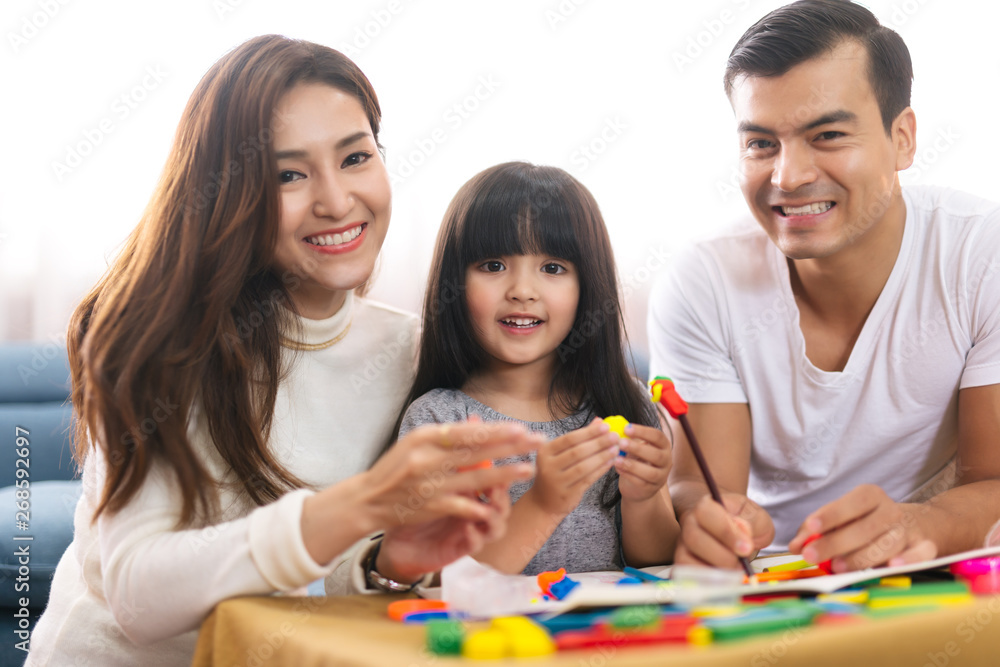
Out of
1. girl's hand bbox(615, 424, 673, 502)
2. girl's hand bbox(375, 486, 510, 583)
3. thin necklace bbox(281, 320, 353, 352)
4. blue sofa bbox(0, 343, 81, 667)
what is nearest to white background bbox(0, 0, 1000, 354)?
blue sofa bbox(0, 343, 81, 667)

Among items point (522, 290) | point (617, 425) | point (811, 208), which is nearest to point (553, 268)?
point (522, 290)

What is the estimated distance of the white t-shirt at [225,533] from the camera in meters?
0.81

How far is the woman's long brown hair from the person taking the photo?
94 cm

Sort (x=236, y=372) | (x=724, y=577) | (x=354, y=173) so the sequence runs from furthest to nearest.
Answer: (x=354, y=173) → (x=236, y=372) → (x=724, y=577)

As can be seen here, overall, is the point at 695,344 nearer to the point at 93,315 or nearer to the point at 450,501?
the point at 450,501

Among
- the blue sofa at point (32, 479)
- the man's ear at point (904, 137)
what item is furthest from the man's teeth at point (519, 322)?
the blue sofa at point (32, 479)

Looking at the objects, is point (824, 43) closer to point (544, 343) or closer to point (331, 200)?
point (544, 343)

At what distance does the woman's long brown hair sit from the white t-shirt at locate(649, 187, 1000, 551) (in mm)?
745

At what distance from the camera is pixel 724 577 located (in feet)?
2.52

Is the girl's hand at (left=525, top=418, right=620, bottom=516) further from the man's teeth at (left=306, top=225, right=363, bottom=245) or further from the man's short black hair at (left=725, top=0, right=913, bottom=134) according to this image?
the man's short black hair at (left=725, top=0, right=913, bottom=134)

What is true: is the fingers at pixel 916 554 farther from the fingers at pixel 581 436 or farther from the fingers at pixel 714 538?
the fingers at pixel 581 436

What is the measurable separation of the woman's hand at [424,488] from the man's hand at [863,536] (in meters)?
0.39

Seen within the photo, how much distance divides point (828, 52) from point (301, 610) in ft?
3.74

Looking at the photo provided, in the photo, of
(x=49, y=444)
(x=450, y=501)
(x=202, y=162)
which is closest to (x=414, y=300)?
(x=49, y=444)
